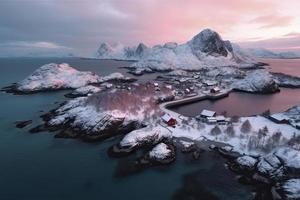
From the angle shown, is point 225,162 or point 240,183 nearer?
point 240,183

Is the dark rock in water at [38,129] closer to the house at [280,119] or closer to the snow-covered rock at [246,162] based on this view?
the snow-covered rock at [246,162]

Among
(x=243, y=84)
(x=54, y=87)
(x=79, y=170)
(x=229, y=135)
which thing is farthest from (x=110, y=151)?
(x=243, y=84)

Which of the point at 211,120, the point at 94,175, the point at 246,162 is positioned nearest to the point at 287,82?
the point at 211,120

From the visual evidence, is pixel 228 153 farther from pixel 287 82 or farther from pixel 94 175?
→ pixel 287 82

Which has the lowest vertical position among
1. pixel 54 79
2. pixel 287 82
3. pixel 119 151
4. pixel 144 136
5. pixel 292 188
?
pixel 119 151

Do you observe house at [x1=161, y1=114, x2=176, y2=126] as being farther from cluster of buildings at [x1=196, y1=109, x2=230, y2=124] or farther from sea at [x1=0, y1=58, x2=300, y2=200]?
sea at [x1=0, y1=58, x2=300, y2=200]

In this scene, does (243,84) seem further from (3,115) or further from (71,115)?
(3,115)
